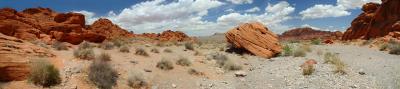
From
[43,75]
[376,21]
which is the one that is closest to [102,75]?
[43,75]

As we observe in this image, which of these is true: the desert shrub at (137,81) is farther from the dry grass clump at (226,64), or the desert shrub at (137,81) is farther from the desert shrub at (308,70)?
the desert shrub at (308,70)

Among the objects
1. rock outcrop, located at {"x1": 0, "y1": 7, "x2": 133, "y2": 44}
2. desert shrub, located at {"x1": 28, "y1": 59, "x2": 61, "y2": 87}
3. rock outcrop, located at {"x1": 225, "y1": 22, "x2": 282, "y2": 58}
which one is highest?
rock outcrop, located at {"x1": 0, "y1": 7, "x2": 133, "y2": 44}

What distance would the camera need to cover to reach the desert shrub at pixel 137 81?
12.7 metres

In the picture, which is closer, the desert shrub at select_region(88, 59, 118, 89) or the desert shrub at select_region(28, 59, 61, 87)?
the desert shrub at select_region(28, 59, 61, 87)

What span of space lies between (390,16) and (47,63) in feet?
138

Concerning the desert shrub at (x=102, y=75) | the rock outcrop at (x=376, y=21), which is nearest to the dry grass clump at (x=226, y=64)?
the desert shrub at (x=102, y=75)

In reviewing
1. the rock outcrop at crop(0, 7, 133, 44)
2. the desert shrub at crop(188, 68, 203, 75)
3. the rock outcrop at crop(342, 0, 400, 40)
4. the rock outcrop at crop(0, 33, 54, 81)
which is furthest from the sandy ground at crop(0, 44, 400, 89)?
the rock outcrop at crop(342, 0, 400, 40)

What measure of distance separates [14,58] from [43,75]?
3.53 ft

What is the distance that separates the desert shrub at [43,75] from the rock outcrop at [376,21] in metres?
36.9

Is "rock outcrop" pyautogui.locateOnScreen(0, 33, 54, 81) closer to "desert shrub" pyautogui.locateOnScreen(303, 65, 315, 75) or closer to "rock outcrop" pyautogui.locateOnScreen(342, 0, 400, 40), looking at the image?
"desert shrub" pyautogui.locateOnScreen(303, 65, 315, 75)

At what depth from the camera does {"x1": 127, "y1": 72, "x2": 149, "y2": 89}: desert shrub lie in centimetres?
1270

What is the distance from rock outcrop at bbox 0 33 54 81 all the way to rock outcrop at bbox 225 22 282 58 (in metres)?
13.3

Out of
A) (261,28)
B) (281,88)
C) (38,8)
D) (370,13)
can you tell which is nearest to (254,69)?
(281,88)

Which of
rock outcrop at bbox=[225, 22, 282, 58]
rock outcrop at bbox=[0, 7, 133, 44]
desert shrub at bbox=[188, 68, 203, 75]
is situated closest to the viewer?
desert shrub at bbox=[188, 68, 203, 75]
